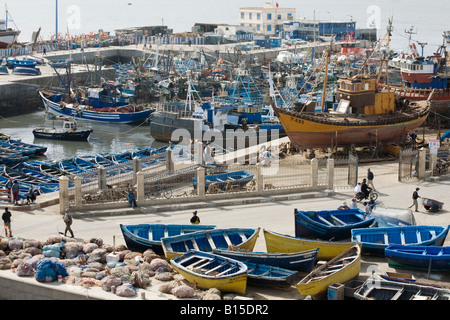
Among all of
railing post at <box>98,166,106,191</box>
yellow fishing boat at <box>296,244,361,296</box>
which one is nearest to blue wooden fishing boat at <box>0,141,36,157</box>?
railing post at <box>98,166,106,191</box>

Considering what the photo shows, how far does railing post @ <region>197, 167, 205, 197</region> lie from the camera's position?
85.3 feet

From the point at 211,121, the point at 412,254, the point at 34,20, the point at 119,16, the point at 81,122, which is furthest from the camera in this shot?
the point at 119,16

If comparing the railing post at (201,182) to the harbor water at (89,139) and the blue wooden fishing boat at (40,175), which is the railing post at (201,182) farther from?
the harbor water at (89,139)

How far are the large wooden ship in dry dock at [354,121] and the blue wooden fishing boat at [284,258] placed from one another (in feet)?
54.0

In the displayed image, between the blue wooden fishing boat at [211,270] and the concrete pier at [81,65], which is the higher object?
the concrete pier at [81,65]

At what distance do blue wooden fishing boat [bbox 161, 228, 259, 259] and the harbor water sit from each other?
2810 cm

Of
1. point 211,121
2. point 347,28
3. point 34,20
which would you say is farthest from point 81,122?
point 34,20

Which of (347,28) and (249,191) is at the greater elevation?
(347,28)

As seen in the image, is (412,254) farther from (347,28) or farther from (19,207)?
(347,28)

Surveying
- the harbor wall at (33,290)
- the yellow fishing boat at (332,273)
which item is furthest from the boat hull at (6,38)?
the yellow fishing boat at (332,273)

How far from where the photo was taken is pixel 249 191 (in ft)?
88.2

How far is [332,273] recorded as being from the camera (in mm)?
17531

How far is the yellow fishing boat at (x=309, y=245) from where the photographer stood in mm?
19734

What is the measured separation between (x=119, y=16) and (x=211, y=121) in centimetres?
14050
